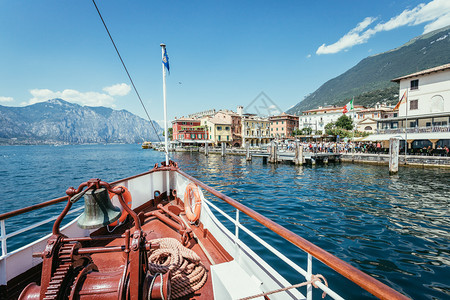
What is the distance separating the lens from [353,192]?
45.2ft

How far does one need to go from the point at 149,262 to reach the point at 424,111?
39410 mm

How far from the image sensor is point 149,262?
107 inches

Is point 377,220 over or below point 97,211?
below

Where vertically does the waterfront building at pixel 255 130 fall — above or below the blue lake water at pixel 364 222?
above

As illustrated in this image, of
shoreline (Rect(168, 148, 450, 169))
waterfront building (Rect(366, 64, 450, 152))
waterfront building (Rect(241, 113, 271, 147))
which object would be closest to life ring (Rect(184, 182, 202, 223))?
shoreline (Rect(168, 148, 450, 169))

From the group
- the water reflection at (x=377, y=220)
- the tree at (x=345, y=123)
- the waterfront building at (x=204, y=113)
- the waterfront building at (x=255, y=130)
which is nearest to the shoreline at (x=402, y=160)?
the water reflection at (x=377, y=220)

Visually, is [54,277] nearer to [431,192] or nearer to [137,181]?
[137,181]

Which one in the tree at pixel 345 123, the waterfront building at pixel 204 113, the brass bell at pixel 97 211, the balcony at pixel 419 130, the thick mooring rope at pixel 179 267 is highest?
the waterfront building at pixel 204 113

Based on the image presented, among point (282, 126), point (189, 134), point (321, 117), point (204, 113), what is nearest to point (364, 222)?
point (189, 134)

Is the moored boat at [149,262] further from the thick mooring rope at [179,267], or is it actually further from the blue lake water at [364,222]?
the blue lake water at [364,222]

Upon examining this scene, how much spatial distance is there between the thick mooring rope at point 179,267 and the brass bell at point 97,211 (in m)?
0.66

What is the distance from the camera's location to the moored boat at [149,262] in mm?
1671

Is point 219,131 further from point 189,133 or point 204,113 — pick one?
point 204,113

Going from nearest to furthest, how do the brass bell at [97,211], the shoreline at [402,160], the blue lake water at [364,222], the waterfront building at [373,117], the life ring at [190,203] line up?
1. the brass bell at [97,211]
2. the life ring at [190,203]
3. the blue lake water at [364,222]
4. the shoreline at [402,160]
5. the waterfront building at [373,117]
